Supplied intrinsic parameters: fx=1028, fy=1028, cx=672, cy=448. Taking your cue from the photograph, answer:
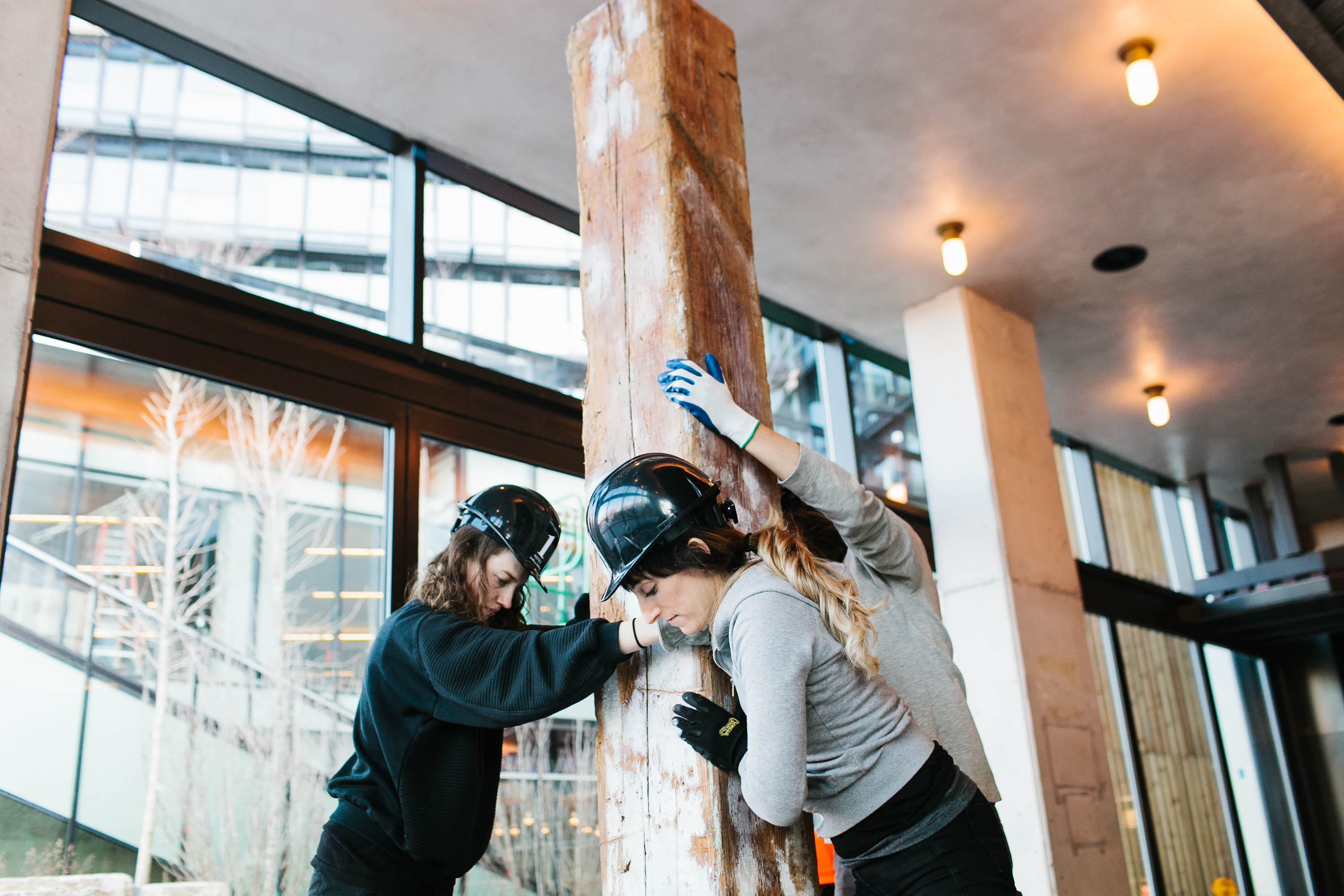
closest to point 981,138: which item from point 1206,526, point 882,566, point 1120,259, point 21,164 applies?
point 1120,259

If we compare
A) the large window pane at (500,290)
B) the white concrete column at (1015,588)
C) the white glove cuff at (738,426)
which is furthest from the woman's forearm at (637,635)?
the white concrete column at (1015,588)

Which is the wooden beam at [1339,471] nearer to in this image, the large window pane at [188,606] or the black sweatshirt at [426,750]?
A: the large window pane at [188,606]

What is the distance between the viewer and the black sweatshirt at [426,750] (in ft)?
6.53

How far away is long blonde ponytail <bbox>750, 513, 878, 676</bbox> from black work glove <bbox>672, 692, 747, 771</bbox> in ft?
0.75

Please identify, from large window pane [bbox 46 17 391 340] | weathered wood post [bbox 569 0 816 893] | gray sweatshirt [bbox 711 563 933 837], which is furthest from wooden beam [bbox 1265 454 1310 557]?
gray sweatshirt [bbox 711 563 933 837]

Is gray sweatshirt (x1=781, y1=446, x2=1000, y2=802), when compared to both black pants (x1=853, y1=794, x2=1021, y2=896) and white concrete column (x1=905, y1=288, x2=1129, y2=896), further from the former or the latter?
white concrete column (x1=905, y1=288, x2=1129, y2=896)

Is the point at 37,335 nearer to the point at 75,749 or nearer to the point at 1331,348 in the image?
the point at 75,749

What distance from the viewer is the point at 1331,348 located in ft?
19.9

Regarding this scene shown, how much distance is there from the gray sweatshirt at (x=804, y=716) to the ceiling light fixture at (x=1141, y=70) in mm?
2773

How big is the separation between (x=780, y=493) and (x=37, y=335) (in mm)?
2107

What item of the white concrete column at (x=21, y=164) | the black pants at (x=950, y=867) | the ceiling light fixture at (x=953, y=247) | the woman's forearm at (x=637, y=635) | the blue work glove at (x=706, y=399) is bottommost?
the black pants at (x=950, y=867)

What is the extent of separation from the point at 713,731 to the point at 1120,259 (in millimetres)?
4233

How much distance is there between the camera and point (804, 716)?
61.9 inches

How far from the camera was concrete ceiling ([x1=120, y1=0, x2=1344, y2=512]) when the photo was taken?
3.54 meters
